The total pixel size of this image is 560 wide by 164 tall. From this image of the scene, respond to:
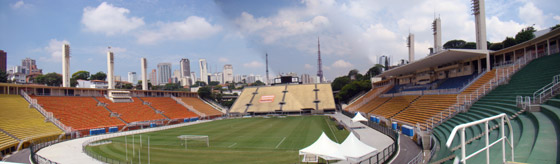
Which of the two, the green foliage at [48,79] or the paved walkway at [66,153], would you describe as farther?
the green foliage at [48,79]

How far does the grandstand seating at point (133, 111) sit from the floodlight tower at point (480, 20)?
4411cm

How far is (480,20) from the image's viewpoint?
29.0m

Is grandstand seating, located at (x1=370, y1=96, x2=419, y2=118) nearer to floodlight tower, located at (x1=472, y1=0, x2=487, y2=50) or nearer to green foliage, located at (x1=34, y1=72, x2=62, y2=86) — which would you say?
floodlight tower, located at (x1=472, y1=0, x2=487, y2=50)

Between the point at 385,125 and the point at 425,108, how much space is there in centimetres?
405

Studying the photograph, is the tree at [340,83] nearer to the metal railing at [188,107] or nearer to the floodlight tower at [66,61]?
the metal railing at [188,107]

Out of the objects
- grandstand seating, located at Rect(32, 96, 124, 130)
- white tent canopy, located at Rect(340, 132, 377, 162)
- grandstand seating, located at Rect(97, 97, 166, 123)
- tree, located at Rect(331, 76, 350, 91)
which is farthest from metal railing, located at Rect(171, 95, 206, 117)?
tree, located at Rect(331, 76, 350, 91)

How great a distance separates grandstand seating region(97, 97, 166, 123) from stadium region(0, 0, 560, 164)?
0.55 feet

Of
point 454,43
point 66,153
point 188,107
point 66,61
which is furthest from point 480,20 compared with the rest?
point 454,43

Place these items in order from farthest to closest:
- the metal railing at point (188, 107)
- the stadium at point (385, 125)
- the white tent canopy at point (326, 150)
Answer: the metal railing at point (188, 107) < the white tent canopy at point (326, 150) < the stadium at point (385, 125)

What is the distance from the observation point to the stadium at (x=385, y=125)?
10.7 metres

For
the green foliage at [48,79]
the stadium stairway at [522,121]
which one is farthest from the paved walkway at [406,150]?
the green foliage at [48,79]

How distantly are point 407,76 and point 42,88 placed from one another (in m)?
53.7

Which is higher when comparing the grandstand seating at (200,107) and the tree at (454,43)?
the tree at (454,43)

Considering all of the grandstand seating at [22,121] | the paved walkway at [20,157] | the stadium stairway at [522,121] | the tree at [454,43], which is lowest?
the paved walkway at [20,157]
